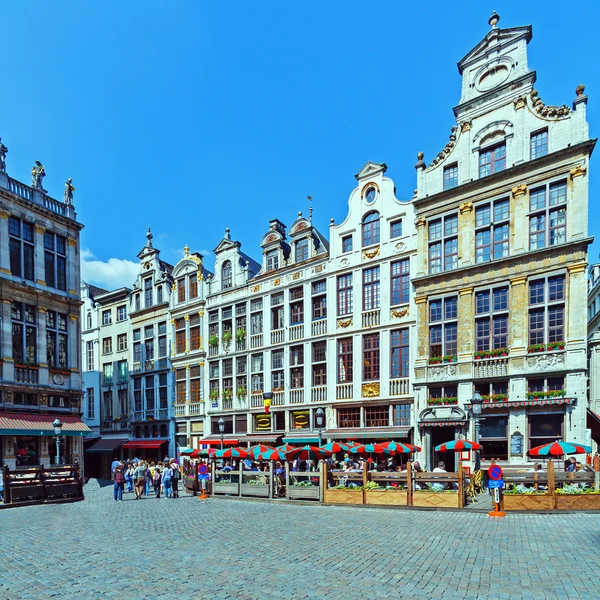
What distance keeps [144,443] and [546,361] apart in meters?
29.5

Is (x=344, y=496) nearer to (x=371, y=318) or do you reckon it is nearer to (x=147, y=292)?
(x=371, y=318)

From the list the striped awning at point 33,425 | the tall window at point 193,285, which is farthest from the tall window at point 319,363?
the striped awning at point 33,425

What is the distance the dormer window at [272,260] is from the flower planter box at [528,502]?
22249 millimetres

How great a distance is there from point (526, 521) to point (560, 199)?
16.0 metres

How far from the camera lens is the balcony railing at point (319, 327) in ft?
102

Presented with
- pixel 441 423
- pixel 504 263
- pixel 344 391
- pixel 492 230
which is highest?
pixel 492 230

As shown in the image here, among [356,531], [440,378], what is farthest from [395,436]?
[356,531]

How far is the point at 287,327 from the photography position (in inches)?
1291

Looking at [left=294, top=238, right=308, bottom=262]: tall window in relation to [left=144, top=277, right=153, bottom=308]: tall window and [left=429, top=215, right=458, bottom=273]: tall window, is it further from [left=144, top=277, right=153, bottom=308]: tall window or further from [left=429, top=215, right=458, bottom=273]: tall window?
[left=144, top=277, right=153, bottom=308]: tall window

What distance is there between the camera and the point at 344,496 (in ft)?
59.1

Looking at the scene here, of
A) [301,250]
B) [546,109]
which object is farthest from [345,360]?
[546,109]

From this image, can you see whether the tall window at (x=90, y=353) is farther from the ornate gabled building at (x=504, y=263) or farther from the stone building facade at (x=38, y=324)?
the ornate gabled building at (x=504, y=263)

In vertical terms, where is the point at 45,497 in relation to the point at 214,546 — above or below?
below

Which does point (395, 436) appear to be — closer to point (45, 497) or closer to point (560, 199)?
point (560, 199)
